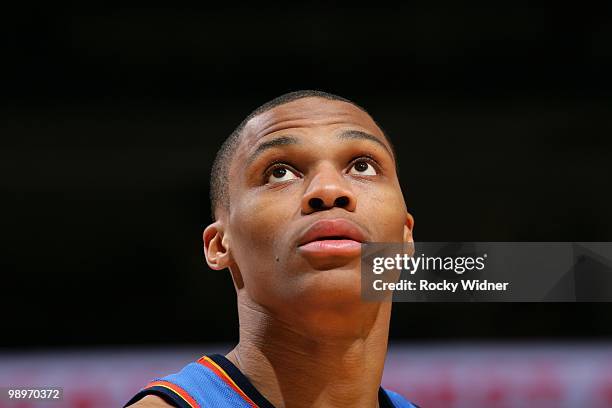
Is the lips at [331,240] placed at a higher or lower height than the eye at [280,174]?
lower

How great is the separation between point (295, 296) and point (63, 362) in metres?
1.48

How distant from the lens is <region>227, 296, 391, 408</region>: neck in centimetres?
199

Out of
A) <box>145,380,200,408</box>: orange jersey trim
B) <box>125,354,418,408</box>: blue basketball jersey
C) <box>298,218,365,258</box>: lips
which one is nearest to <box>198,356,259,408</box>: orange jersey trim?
<box>125,354,418,408</box>: blue basketball jersey

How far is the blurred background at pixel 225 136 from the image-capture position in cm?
288

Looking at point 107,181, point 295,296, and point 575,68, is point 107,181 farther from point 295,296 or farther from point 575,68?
point 575,68

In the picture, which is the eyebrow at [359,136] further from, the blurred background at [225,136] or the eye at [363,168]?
the blurred background at [225,136]

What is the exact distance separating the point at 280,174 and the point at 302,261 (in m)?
0.25

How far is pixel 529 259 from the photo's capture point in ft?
6.43

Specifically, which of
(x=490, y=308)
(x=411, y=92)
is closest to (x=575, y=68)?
(x=411, y=92)

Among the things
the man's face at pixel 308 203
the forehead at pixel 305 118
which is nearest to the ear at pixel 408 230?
the man's face at pixel 308 203

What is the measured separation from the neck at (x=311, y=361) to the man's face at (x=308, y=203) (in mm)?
81

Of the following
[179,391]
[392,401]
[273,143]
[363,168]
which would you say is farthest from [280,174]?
[392,401]

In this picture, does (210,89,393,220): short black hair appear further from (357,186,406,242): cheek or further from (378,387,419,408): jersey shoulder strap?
(378,387,419,408): jersey shoulder strap

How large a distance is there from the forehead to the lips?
0.30 meters
